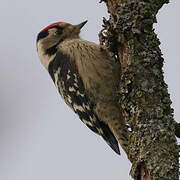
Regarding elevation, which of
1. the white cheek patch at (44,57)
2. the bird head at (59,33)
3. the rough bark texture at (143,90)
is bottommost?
the rough bark texture at (143,90)

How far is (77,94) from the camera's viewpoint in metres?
5.18

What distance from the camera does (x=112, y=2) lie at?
170 inches

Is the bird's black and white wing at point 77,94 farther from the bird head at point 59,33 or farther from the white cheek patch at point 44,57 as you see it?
the bird head at point 59,33

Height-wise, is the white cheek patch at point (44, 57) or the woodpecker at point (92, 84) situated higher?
the white cheek patch at point (44, 57)

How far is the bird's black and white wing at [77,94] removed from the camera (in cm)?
509

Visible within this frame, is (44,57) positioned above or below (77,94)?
above

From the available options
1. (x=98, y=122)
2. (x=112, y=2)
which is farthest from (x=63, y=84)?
(x=112, y=2)

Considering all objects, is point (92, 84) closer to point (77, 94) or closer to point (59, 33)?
point (77, 94)

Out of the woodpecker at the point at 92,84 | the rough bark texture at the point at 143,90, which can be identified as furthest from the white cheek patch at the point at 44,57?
the rough bark texture at the point at 143,90

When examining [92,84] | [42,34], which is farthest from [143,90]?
[42,34]

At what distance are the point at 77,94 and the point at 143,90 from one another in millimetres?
1675

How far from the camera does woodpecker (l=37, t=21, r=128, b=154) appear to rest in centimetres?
491

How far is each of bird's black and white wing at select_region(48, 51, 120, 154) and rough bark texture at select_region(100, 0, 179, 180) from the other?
80 centimetres

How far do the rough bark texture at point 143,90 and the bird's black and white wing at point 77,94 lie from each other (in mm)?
803
